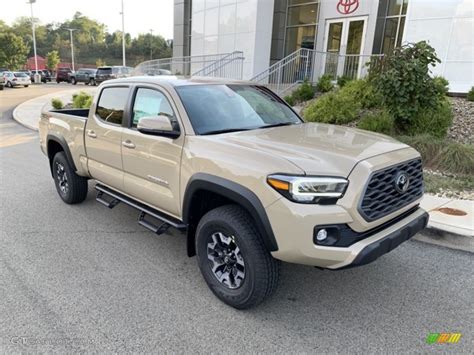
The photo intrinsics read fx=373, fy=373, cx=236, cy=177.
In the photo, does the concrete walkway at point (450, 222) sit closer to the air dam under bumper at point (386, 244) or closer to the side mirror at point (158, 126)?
the air dam under bumper at point (386, 244)

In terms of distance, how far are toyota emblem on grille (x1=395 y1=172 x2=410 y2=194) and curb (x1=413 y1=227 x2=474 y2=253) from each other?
182 cm

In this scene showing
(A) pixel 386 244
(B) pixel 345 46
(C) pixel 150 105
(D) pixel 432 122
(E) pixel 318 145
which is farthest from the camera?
(B) pixel 345 46

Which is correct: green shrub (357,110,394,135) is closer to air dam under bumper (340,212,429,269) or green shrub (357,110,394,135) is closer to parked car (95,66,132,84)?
air dam under bumper (340,212,429,269)

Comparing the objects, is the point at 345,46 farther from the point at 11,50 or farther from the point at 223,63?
the point at 11,50

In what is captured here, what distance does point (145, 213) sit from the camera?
3.94 meters

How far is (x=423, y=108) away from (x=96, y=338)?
7.52 meters

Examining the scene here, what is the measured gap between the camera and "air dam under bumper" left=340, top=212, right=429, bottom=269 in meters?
2.56

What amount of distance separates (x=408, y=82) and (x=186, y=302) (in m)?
6.42

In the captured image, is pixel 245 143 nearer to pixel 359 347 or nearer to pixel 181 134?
pixel 181 134

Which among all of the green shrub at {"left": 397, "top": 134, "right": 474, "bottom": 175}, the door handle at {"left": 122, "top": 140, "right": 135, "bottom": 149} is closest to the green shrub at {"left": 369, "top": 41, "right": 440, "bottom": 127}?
the green shrub at {"left": 397, "top": 134, "right": 474, "bottom": 175}

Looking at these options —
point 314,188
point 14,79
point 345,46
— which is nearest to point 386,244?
point 314,188

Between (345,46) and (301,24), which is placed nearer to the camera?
(345,46)

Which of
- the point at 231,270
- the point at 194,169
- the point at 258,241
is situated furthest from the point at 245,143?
the point at 231,270

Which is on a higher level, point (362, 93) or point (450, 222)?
point (362, 93)
